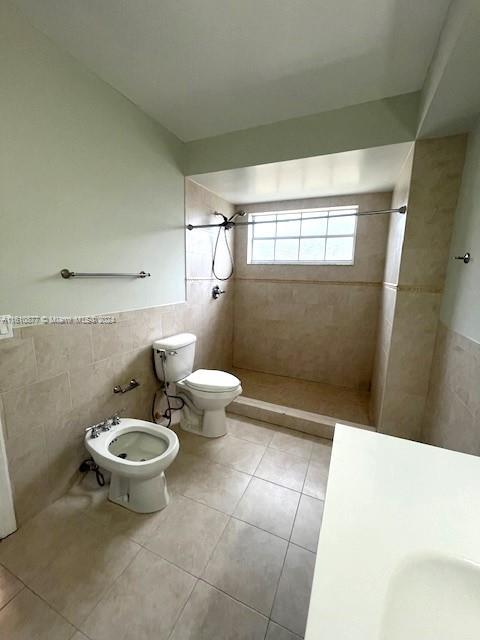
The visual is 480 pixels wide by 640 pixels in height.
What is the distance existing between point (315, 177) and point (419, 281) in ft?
3.77

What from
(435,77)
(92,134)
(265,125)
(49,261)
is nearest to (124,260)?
(49,261)

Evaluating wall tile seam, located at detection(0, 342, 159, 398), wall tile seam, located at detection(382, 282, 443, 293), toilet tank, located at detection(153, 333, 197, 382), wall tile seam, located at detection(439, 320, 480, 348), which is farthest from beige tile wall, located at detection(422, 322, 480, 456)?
wall tile seam, located at detection(0, 342, 159, 398)

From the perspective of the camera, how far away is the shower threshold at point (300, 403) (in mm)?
2107

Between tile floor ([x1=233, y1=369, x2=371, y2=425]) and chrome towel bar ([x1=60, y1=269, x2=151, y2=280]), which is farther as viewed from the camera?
tile floor ([x1=233, y1=369, x2=371, y2=425])

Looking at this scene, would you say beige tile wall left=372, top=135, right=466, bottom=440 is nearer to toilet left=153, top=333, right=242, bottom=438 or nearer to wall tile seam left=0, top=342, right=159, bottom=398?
toilet left=153, top=333, right=242, bottom=438

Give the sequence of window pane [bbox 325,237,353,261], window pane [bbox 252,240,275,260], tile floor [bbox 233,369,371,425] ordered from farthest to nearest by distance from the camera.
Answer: window pane [bbox 252,240,275,260]
window pane [bbox 325,237,353,261]
tile floor [bbox 233,369,371,425]

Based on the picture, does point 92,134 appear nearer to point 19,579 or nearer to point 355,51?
point 355,51

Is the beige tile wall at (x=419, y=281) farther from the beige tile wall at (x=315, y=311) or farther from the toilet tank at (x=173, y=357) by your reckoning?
the toilet tank at (x=173, y=357)

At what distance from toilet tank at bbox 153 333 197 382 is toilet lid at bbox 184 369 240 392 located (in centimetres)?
9

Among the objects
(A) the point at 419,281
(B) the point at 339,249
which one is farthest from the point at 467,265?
(B) the point at 339,249

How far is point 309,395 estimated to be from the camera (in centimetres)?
269

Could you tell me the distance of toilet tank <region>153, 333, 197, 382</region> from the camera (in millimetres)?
1890

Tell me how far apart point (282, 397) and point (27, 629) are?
2.11m

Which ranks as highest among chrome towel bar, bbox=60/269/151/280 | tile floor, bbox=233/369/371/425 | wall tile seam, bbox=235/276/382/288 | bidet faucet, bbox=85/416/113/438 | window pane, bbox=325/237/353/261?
window pane, bbox=325/237/353/261
